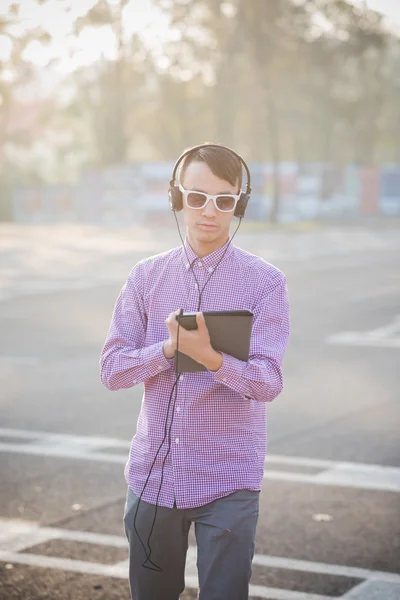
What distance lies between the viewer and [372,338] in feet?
49.9

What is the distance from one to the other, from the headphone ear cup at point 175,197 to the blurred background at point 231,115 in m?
39.9

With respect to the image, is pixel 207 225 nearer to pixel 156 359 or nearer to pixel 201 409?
pixel 156 359

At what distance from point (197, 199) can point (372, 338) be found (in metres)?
11.8

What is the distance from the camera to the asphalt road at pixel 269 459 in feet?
19.3

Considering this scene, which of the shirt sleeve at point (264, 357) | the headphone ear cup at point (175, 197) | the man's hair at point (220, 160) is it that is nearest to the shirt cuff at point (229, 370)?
the shirt sleeve at point (264, 357)

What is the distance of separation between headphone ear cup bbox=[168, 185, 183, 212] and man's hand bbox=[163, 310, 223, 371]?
687 millimetres

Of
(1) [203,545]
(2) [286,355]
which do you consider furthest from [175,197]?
(2) [286,355]

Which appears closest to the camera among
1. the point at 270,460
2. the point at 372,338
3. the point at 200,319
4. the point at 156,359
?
the point at 200,319

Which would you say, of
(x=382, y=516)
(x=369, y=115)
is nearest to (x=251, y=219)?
(x=369, y=115)

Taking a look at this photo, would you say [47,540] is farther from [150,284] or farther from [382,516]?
[150,284]

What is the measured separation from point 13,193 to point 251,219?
42.6 ft

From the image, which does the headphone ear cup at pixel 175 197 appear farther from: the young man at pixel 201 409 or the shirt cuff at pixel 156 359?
the shirt cuff at pixel 156 359

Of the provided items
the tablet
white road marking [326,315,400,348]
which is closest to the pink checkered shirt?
the tablet

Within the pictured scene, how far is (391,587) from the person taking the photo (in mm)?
5617
